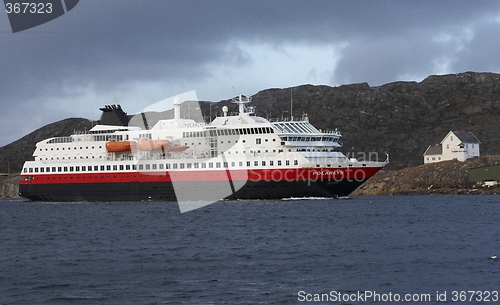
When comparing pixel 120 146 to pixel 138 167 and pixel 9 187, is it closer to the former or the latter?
pixel 138 167

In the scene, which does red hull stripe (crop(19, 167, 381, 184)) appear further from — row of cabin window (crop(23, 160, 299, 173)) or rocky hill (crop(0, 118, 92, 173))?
rocky hill (crop(0, 118, 92, 173))

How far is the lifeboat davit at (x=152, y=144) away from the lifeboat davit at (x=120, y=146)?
1.37m

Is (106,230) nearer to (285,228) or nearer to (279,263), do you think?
(285,228)

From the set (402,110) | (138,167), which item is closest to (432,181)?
(138,167)

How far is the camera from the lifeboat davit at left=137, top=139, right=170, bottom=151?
204 ft

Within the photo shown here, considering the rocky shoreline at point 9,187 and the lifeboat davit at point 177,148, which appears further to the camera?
the rocky shoreline at point 9,187

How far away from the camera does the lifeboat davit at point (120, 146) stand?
64.1 meters

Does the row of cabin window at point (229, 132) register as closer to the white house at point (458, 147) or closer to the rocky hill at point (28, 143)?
the white house at point (458, 147)

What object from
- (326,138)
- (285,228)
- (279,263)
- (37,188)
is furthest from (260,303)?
(37,188)

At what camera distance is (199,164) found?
58.3 m

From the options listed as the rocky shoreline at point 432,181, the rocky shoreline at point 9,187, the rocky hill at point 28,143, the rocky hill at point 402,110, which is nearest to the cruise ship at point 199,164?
the rocky shoreline at point 432,181

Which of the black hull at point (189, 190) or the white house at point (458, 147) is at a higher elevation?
the white house at point (458, 147)

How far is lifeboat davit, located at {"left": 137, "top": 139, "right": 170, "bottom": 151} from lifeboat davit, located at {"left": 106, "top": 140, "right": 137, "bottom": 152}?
137 cm

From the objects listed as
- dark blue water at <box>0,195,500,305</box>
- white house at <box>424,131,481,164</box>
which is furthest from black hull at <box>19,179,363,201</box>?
white house at <box>424,131,481,164</box>
